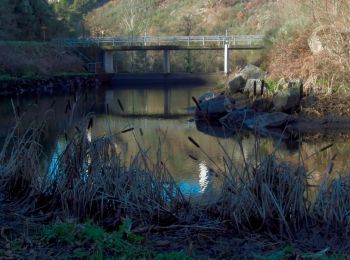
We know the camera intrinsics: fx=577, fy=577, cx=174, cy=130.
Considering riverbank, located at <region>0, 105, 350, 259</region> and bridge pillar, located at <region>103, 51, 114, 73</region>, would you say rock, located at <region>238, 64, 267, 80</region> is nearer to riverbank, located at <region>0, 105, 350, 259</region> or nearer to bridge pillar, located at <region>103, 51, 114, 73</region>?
riverbank, located at <region>0, 105, 350, 259</region>

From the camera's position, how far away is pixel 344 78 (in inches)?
839

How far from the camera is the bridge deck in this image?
4950 cm

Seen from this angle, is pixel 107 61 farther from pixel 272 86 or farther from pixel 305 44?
pixel 272 86

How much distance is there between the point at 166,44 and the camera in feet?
167

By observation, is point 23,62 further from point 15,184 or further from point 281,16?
point 15,184

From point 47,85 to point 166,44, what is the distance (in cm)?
1513

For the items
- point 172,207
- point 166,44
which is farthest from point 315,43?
point 166,44

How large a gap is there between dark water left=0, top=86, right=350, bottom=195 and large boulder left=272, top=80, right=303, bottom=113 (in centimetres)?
260

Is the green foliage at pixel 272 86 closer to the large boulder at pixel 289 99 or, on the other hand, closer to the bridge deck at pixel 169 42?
the large boulder at pixel 289 99

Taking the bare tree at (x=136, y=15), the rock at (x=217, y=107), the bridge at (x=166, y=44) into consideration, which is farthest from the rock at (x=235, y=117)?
the bare tree at (x=136, y=15)

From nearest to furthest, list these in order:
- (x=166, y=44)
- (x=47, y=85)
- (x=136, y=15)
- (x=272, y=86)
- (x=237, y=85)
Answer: (x=272, y=86) < (x=237, y=85) < (x=47, y=85) < (x=166, y=44) < (x=136, y=15)

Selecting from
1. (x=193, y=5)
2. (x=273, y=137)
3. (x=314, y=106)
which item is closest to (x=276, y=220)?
(x=273, y=137)

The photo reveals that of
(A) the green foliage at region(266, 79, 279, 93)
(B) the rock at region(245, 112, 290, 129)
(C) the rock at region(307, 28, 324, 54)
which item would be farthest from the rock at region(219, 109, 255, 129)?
(C) the rock at region(307, 28, 324, 54)

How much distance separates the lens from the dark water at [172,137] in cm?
995
